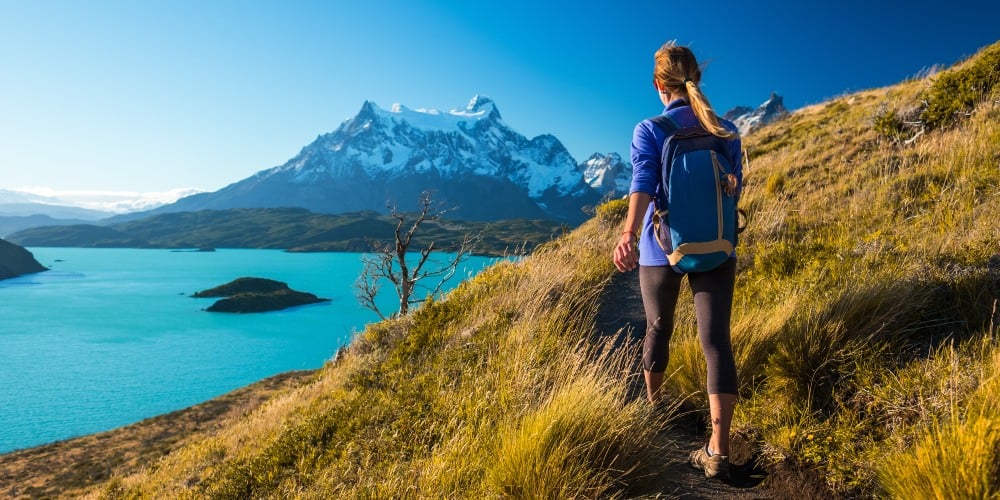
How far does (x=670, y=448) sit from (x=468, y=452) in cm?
123

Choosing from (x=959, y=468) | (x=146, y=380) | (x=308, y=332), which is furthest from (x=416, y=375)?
(x=308, y=332)

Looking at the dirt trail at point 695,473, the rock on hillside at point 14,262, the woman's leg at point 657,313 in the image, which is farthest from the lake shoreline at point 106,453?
the rock on hillside at point 14,262

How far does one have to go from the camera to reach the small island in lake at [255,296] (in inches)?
3959

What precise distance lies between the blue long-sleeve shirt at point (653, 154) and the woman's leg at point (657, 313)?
0.08 metres

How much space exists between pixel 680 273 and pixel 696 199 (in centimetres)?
40

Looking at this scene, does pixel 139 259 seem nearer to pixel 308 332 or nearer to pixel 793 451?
pixel 308 332

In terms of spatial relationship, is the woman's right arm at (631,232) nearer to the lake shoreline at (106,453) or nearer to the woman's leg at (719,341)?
the woman's leg at (719,341)

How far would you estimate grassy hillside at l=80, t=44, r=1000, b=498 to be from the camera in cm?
226

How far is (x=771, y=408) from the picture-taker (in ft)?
9.71

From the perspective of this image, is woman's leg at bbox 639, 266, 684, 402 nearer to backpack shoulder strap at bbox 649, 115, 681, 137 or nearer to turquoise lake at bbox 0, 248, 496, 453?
backpack shoulder strap at bbox 649, 115, 681, 137

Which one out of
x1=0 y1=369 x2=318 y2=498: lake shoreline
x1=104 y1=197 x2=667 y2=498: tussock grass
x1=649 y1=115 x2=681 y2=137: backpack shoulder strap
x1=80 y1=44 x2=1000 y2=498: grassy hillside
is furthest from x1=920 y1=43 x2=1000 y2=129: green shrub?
x1=0 y1=369 x2=318 y2=498: lake shoreline

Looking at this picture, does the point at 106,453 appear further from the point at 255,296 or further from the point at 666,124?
the point at 255,296

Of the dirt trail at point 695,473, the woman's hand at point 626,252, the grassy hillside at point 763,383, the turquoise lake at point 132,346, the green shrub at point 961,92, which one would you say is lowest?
the turquoise lake at point 132,346

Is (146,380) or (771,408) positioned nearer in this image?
(771,408)
